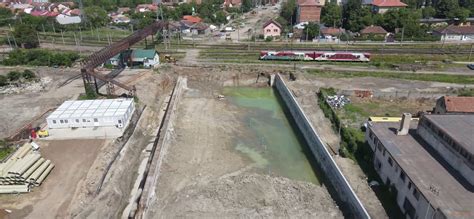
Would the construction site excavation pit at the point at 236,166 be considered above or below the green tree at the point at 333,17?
below

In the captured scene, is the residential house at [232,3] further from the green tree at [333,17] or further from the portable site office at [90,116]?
the portable site office at [90,116]

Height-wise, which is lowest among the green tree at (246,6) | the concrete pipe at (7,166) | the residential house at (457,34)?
the concrete pipe at (7,166)

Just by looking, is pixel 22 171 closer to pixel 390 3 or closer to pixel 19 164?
pixel 19 164

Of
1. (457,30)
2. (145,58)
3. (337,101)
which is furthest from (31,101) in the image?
(457,30)

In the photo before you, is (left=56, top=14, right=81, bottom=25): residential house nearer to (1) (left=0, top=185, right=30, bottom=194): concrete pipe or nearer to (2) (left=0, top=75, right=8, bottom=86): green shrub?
(2) (left=0, top=75, right=8, bottom=86): green shrub

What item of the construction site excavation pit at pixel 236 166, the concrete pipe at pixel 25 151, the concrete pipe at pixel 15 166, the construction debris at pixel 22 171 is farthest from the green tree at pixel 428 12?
the concrete pipe at pixel 15 166

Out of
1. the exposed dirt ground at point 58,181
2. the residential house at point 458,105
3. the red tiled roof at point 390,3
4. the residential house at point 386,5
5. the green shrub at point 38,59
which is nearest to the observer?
the exposed dirt ground at point 58,181

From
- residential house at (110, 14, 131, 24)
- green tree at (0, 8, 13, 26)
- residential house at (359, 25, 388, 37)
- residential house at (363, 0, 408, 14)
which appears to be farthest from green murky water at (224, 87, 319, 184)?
green tree at (0, 8, 13, 26)
